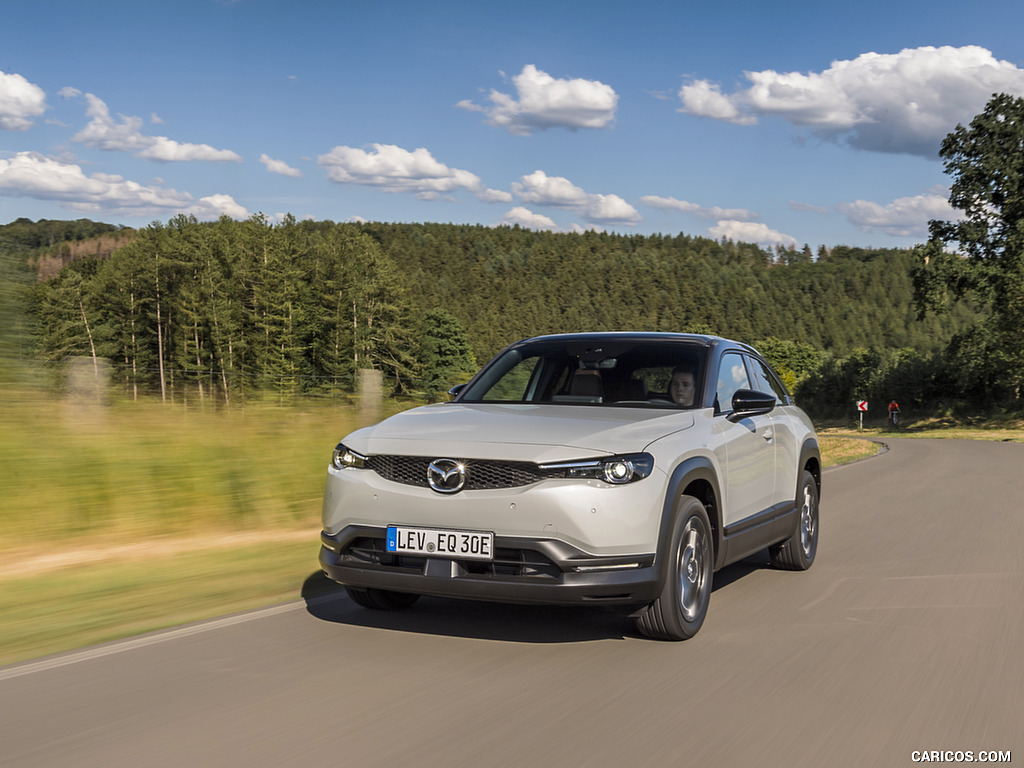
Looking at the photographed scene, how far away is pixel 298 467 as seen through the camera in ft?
37.9

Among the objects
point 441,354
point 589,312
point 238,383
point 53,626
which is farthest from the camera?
point 589,312

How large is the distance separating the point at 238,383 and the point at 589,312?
175 metres

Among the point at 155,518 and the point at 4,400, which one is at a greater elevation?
the point at 4,400

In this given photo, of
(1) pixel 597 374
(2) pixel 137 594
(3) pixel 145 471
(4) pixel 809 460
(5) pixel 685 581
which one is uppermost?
(1) pixel 597 374

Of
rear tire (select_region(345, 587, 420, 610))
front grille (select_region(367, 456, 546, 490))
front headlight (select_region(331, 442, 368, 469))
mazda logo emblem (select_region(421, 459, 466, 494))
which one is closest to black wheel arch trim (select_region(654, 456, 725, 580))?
front grille (select_region(367, 456, 546, 490))

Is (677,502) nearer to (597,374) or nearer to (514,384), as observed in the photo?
(597,374)

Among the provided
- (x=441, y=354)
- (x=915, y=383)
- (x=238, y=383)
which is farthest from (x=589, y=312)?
(x=238, y=383)

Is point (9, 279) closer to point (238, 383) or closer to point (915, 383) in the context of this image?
point (238, 383)

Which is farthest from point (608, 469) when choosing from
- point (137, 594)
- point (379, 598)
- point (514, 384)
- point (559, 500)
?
point (137, 594)

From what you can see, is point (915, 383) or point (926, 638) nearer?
point (926, 638)

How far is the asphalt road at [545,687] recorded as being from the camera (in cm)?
378

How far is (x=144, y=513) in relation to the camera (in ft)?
30.9

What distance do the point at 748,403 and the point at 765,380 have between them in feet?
5.78

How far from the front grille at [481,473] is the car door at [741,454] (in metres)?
1.56
